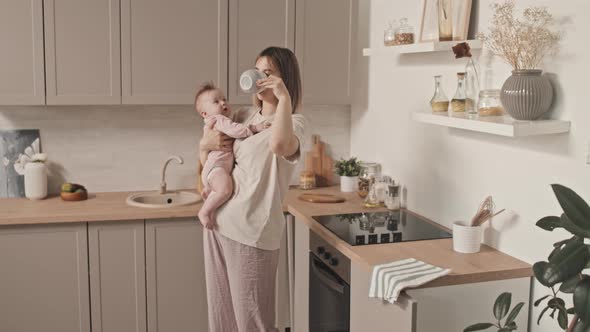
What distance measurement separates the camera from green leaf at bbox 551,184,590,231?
5.52 ft

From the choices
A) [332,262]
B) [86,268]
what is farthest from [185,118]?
[332,262]

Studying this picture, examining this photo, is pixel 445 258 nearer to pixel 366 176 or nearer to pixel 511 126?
pixel 511 126

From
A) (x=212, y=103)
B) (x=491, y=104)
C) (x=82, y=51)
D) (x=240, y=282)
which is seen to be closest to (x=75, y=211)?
(x=82, y=51)

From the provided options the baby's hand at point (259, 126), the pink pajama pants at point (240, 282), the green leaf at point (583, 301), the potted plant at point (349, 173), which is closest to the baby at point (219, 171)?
the baby's hand at point (259, 126)

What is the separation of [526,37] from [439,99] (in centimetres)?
59

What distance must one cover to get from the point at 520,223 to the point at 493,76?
576 millimetres

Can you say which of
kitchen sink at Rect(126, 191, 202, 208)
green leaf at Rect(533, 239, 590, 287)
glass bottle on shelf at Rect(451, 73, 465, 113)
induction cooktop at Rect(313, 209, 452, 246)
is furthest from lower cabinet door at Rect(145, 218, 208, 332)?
green leaf at Rect(533, 239, 590, 287)

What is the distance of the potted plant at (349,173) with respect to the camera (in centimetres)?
368

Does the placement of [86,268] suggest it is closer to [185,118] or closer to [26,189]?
[26,189]

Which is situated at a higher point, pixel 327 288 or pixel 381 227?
pixel 381 227

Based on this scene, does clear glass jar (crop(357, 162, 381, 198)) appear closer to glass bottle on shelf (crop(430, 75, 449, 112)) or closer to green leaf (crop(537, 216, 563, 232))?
glass bottle on shelf (crop(430, 75, 449, 112))

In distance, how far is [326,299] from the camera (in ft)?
9.49

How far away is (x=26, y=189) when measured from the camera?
3391 mm

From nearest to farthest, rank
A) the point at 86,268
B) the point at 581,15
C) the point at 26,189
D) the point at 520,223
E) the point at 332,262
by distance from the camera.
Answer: the point at 581,15 → the point at 520,223 → the point at 332,262 → the point at 86,268 → the point at 26,189
